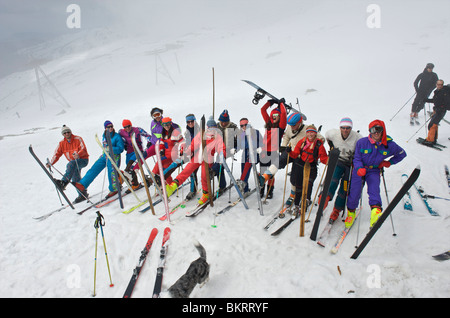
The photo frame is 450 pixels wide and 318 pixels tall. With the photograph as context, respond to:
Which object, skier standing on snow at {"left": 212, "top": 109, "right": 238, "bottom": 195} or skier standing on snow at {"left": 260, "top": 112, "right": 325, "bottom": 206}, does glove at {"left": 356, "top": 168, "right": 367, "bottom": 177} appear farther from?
skier standing on snow at {"left": 212, "top": 109, "right": 238, "bottom": 195}

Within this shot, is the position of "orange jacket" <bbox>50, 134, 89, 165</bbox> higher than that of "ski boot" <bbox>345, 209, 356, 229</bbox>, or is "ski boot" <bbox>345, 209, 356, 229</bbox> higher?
"orange jacket" <bbox>50, 134, 89, 165</bbox>

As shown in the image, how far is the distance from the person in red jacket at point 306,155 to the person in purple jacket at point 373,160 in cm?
66

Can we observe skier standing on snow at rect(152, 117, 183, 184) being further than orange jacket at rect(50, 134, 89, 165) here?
No

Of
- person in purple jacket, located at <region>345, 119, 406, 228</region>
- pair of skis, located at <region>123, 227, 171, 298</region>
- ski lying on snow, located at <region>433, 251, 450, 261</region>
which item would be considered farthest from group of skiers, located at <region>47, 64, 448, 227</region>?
pair of skis, located at <region>123, 227, 171, 298</region>

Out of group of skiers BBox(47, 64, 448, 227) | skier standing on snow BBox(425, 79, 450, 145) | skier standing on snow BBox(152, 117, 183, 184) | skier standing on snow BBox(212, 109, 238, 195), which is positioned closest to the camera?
group of skiers BBox(47, 64, 448, 227)

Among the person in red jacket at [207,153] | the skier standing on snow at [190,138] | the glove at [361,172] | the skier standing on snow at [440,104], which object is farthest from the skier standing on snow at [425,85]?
the skier standing on snow at [190,138]

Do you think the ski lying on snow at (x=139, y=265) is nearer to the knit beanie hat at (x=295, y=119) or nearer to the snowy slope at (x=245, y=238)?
the snowy slope at (x=245, y=238)

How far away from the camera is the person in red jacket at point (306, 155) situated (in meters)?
4.54

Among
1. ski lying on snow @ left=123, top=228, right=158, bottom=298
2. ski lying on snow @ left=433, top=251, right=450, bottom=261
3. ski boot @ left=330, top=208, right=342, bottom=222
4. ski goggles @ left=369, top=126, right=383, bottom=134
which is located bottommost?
ski lying on snow @ left=123, top=228, right=158, bottom=298

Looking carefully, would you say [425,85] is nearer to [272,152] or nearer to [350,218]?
[272,152]

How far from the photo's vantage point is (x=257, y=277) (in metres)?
3.41

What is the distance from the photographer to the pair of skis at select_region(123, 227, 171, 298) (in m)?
3.37

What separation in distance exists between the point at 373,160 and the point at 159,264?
4.30 meters
